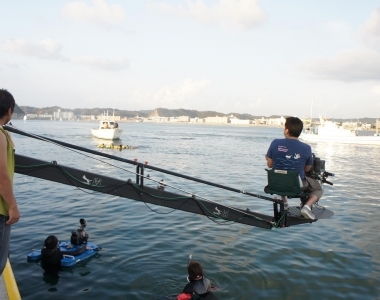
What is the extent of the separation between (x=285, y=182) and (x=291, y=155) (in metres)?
0.54

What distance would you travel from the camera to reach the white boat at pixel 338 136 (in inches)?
3280

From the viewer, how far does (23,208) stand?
17.3 m

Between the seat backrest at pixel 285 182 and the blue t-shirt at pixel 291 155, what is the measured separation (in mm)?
235

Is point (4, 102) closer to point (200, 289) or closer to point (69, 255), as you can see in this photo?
point (200, 289)

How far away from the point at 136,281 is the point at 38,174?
4.57 metres

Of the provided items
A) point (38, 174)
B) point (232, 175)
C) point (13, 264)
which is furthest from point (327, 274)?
point (232, 175)

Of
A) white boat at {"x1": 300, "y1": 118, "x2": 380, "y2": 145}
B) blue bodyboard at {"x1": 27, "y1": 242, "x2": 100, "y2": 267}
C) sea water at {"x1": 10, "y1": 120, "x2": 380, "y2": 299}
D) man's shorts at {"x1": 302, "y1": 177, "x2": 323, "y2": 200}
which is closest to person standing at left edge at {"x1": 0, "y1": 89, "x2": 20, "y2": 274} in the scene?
sea water at {"x1": 10, "y1": 120, "x2": 380, "y2": 299}

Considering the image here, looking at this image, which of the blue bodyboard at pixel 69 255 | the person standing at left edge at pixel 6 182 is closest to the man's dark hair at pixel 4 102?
the person standing at left edge at pixel 6 182

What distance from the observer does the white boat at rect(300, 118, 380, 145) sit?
83.3 m

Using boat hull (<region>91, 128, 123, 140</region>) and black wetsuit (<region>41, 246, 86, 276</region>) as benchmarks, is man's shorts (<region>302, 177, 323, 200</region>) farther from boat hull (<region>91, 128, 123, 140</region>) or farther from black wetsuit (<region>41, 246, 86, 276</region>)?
boat hull (<region>91, 128, 123, 140</region>)

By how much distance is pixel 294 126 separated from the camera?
670cm

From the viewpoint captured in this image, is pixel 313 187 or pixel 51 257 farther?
pixel 51 257

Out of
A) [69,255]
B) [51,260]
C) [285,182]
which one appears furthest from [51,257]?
[285,182]

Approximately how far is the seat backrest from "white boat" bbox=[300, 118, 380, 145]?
8566cm
